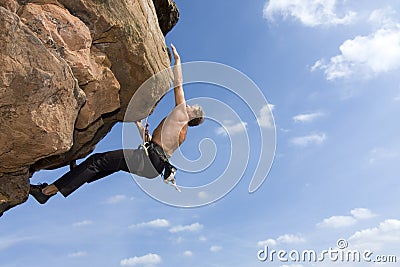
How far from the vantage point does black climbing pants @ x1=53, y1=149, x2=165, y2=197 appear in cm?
1140

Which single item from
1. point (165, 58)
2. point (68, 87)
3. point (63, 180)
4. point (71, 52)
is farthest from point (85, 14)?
point (63, 180)

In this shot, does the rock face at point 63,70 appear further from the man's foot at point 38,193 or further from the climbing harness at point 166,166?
the climbing harness at point 166,166

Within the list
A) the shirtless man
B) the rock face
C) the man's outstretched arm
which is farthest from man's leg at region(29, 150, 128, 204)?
the man's outstretched arm

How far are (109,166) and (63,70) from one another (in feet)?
11.0

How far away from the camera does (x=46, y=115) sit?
354 inches

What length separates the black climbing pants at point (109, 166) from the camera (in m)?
11.4

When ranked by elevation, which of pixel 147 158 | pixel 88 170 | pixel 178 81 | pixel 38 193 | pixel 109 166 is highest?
pixel 178 81

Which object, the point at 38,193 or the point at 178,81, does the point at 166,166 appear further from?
the point at 38,193

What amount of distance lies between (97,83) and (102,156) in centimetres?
186

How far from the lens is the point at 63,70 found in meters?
8.85

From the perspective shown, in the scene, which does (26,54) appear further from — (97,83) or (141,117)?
(141,117)

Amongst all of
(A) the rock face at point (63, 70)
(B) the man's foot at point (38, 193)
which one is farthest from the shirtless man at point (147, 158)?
(A) the rock face at point (63, 70)

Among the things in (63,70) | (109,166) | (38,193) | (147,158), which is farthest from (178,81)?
(38,193)

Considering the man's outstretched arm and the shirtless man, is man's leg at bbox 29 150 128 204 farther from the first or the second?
the man's outstretched arm
